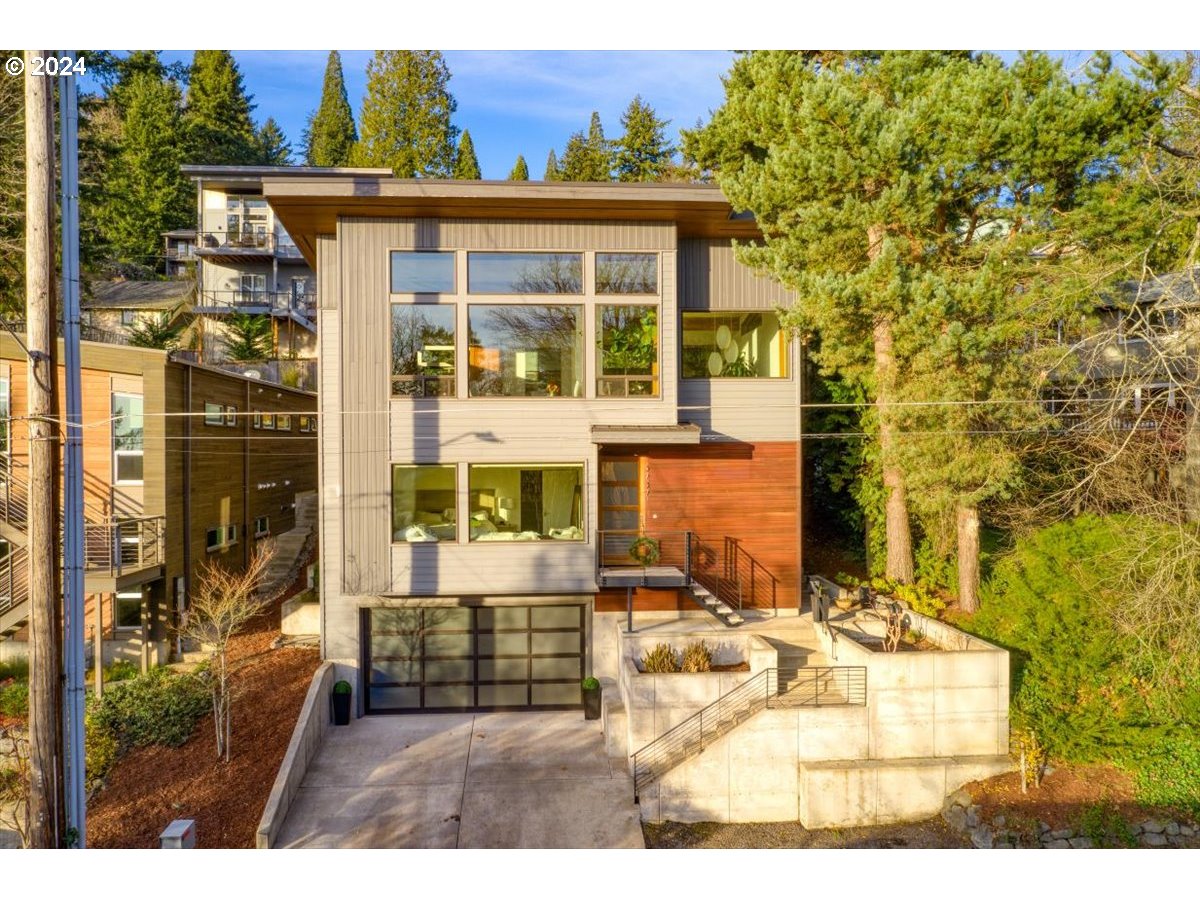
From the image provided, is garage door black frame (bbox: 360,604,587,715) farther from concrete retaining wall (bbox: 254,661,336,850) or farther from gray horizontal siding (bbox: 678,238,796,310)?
gray horizontal siding (bbox: 678,238,796,310)

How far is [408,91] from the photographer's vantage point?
31062 millimetres

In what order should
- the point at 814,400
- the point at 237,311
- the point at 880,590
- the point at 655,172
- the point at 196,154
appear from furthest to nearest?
the point at 196,154 < the point at 237,311 < the point at 655,172 < the point at 814,400 < the point at 880,590

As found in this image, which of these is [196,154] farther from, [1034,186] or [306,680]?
[1034,186]

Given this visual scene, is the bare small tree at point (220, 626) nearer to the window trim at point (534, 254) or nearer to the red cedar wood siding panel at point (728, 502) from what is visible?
the red cedar wood siding panel at point (728, 502)

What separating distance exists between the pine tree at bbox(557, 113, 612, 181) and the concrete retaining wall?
74.2ft

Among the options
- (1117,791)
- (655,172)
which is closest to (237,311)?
(655,172)

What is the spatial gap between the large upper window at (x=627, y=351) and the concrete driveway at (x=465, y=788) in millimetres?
5515

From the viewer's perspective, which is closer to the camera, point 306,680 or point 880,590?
point 306,680

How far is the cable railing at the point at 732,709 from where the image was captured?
28.6 feet

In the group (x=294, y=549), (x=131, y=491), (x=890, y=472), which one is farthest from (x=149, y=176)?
(x=890, y=472)

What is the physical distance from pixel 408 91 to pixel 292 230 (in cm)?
2404

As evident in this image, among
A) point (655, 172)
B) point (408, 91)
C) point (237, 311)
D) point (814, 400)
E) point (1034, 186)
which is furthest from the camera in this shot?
point (408, 91)

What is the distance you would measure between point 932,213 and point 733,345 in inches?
141

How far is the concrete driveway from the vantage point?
794 cm
